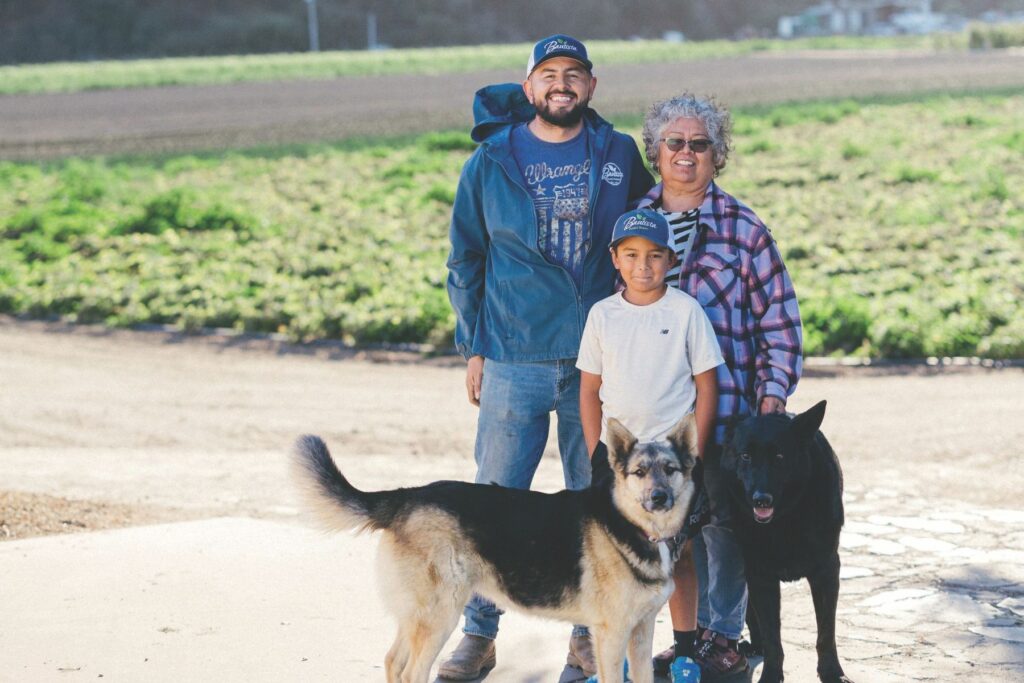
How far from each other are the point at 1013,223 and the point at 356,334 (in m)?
8.17

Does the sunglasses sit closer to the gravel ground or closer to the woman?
the woman

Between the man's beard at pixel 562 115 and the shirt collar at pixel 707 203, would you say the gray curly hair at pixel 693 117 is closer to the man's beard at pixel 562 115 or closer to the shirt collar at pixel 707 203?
the shirt collar at pixel 707 203

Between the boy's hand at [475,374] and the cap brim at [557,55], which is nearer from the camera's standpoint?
the cap brim at [557,55]

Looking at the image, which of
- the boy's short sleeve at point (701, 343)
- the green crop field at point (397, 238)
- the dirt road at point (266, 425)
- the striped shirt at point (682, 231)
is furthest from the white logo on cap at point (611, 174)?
the green crop field at point (397, 238)

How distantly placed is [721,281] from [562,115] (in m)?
0.89

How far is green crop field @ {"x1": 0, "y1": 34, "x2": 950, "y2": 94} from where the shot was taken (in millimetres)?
49562

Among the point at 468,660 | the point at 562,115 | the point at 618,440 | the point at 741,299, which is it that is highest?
the point at 562,115

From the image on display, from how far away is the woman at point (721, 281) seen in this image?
185 inches

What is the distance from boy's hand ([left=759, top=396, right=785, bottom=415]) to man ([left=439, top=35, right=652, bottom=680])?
764 mm

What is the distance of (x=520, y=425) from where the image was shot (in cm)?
501

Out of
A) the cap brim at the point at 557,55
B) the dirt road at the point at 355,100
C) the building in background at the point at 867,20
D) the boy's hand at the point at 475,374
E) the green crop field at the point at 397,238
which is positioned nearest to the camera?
the cap brim at the point at 557,55

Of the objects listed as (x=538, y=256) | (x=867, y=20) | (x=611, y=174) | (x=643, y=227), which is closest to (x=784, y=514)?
(x=643, y=227)

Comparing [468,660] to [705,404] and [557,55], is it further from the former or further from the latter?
[557,55]

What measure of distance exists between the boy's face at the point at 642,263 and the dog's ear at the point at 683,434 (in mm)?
521
